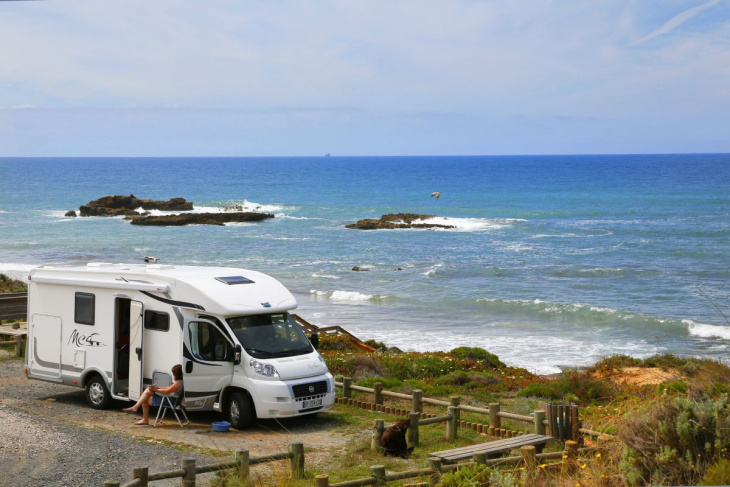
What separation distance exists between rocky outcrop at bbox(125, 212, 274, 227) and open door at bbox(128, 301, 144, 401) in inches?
2446

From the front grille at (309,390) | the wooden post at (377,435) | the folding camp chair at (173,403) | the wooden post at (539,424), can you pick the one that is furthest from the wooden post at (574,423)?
the folding camp chair at (173,403)

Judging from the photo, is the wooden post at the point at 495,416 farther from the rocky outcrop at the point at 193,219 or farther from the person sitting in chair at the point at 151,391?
the rocky outcrop at the point at 193,219

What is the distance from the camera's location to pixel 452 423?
12.7 meters

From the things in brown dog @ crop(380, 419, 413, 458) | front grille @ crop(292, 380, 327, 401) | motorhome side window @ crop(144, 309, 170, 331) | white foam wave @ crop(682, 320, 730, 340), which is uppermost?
motorhome side window @ crop(144, 309, 170, 331)

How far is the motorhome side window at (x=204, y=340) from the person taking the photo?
1371 centimetres

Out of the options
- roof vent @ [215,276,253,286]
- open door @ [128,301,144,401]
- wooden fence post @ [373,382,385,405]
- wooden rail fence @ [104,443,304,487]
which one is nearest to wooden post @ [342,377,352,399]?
wooden fence post @ [373,382,385,405]

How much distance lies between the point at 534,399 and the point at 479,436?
4035mm

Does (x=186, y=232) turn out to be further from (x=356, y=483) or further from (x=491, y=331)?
(x=356, y=483)

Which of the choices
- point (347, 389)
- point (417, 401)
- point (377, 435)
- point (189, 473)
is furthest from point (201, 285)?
point (189, 473)

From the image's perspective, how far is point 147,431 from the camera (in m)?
13.2

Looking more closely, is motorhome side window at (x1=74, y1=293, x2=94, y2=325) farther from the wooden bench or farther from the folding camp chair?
the wooden bench

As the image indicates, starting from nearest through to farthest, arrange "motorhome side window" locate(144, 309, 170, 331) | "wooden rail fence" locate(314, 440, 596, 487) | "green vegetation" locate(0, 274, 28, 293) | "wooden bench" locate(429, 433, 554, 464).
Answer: "wooden rail fence" locate(314, 440, 596, 487) < "wooden bench" locate(429, 433, 554, 464) < "motorhome side window" locate(144, 309, 170, 331) < "green vegetation" locate(0, 274, 28, 293)

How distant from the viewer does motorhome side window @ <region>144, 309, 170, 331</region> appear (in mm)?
14000

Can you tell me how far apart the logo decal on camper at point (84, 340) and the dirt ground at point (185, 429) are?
1.22 metres
